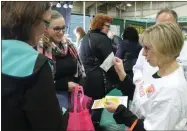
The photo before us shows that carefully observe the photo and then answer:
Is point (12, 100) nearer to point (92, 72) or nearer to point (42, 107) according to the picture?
point (42, 107)

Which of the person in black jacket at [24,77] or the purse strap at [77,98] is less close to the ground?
the person in black jacket at [24,77]

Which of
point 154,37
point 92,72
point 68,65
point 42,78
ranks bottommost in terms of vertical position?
point 92,72

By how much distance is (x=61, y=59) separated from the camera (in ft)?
6.47

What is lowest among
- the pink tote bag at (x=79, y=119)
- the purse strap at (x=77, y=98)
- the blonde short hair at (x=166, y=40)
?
the pink tote bag at (x=79, y=119)

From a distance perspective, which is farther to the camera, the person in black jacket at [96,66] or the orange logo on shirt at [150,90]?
the person in black jacket at [96,66]

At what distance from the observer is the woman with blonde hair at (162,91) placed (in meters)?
1.05

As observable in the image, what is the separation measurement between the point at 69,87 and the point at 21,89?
1097mm

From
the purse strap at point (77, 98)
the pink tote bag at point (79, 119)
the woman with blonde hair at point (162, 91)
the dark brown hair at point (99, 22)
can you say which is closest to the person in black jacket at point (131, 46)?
the dark brown hair at point (99, 22)

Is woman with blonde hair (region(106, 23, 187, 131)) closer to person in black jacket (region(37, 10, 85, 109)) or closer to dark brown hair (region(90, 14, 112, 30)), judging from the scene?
person in black jacket (region(37, 10, 85, 109))

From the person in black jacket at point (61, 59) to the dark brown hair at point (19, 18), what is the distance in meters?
0.93

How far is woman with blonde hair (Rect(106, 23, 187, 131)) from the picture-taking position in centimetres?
105

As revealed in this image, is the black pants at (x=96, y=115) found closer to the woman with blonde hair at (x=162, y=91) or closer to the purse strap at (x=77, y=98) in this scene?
the purse strap at (x=77, y=98)

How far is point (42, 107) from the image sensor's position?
885 mm

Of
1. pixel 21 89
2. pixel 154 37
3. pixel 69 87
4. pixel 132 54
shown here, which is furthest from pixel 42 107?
pixel 132 54
